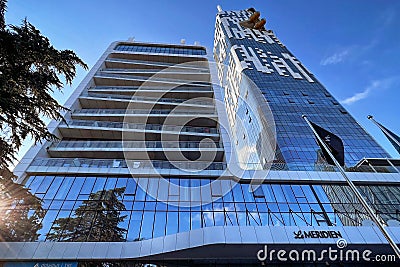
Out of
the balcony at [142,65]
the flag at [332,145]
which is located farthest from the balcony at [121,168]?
the balcony at [142,65]

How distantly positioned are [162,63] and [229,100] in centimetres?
2650

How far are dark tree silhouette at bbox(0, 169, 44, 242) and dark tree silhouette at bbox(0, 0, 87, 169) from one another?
3696 mm

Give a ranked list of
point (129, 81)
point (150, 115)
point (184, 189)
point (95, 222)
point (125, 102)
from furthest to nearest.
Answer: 1. point (129, 81)
2. point (125, 102)
3. point (150, 115)
4. point (184, 189)
5. point (95, 222)

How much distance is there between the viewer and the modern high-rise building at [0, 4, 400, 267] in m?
12.6

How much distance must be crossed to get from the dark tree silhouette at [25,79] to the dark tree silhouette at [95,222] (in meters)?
5.37

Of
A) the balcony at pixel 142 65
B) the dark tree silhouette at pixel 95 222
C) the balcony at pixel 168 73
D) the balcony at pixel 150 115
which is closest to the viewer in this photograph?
the dark tree silhouette at pixel 95 222

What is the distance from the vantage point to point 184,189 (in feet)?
55.6

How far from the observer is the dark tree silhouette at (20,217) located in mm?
12977

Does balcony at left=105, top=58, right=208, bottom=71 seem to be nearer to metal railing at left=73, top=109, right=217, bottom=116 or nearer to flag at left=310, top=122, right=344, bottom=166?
metal railing at left=73, top=109, right=217, bottom=116

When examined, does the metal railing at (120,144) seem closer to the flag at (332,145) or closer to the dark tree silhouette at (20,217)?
the dark tree silhouette at (20,217)

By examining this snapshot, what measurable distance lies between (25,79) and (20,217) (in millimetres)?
8988

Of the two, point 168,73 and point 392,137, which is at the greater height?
point 168,73

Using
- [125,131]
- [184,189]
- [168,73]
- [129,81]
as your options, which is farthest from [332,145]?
[129,81]

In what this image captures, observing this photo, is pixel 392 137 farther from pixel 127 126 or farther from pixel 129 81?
pixel 129 81
